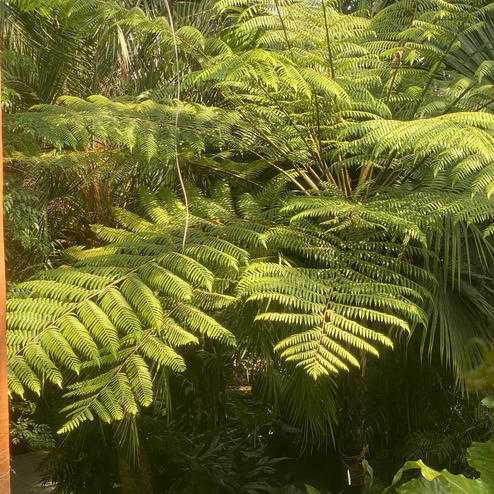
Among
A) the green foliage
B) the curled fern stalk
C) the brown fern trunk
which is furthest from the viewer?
the brown fern trunk

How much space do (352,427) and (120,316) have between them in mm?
1195

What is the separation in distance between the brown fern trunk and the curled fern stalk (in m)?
A: 0.71

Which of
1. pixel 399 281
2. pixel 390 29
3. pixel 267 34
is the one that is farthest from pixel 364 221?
pixel 390 29

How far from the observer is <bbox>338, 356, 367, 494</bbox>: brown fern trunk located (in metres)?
2.77

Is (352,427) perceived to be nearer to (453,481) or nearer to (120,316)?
(453,481)

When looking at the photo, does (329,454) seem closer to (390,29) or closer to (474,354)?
(474,354)

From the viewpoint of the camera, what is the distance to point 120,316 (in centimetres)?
213

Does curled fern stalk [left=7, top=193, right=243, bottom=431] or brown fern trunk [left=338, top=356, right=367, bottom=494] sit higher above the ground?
curled fern stalk [left=7, top=193, right=243, bottom=431]

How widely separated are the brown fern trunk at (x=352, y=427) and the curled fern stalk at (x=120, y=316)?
0.71m

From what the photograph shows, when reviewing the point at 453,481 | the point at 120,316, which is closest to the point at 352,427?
the point at 453,481

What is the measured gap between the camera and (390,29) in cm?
310

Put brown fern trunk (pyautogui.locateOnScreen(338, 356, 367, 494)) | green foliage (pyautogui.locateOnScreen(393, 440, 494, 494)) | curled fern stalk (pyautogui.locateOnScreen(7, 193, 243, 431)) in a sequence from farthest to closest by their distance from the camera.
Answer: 1. brown fern trunk (pyautogui.locateOnScreen(338, 356, 367, 494))
2. curled fern stalk (pyautogui.locateOnScreen(7, 193, 243, 431))
3. green foliage (pyautogui.locateOnScreen(393, 440, 494, 494))

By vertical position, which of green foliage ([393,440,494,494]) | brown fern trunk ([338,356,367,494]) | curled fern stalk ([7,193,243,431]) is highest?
curled fern stalk ([7,193,243,431])

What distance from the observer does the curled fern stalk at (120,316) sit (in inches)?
79.4
